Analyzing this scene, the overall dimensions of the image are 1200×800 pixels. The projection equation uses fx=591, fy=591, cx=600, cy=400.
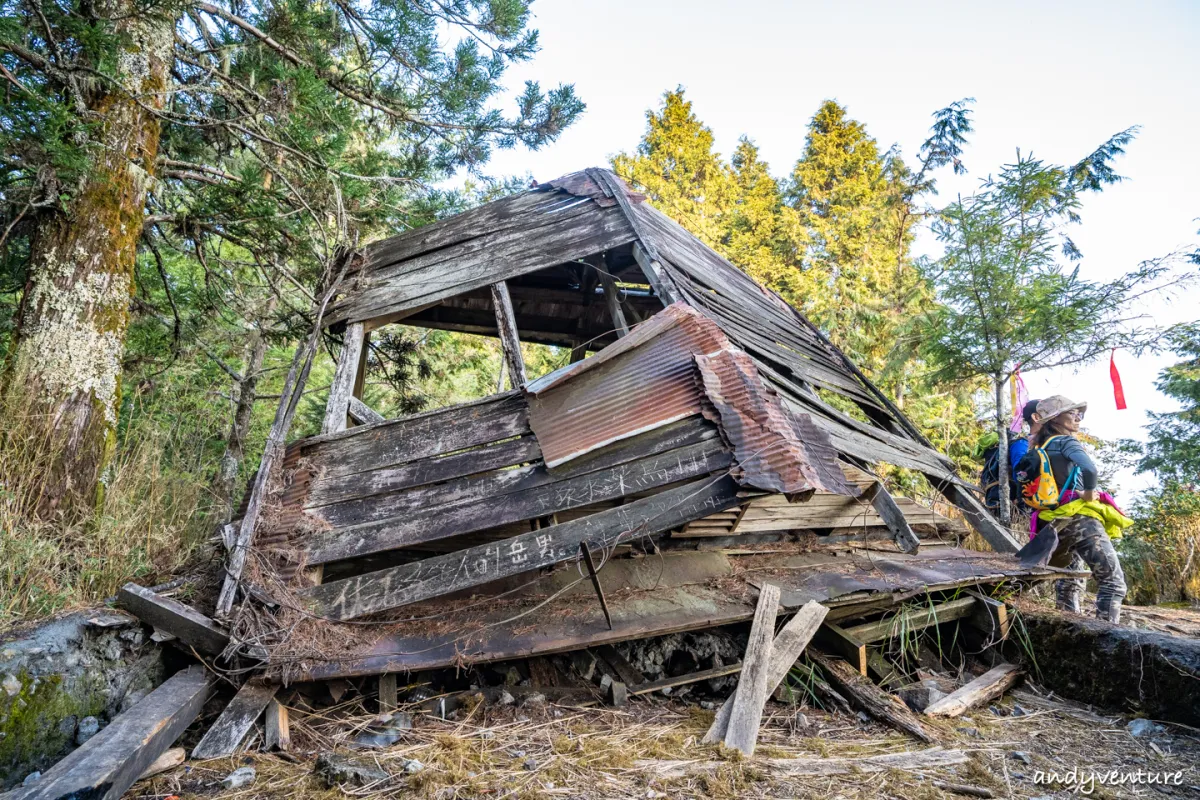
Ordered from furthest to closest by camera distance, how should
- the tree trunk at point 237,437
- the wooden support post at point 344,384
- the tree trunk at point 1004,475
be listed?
the tree trunk at point 237,437
the tree trunk at point 1004,475
the wooden support post at point 344,384

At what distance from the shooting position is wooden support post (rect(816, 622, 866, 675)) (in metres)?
3.96

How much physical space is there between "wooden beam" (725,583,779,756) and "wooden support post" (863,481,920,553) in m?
0.85

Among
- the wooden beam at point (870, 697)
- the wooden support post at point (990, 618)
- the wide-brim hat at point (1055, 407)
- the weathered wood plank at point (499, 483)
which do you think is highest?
the wide-brim hat at point (1055, 407)

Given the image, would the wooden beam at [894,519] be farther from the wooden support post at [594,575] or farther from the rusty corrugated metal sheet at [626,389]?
the wooden support post at [594,575]

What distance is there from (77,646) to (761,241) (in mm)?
22178

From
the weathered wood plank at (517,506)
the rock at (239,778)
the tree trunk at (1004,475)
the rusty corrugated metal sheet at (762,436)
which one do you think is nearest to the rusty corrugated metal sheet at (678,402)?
the rusty corrugated metal sheet at (762,436)

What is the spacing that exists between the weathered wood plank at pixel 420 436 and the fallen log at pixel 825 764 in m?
2.12

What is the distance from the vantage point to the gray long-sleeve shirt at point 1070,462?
4.68 meters

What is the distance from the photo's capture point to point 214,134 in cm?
611

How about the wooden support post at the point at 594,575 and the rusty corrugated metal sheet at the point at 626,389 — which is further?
the rusty corrugated metal sheet at the point at 626,389

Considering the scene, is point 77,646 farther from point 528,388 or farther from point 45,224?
point 45,224

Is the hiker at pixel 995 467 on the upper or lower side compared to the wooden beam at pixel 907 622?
upper

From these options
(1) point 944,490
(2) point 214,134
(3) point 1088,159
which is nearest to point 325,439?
(2) point 214,134

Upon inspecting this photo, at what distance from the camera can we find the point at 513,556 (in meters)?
3.66
